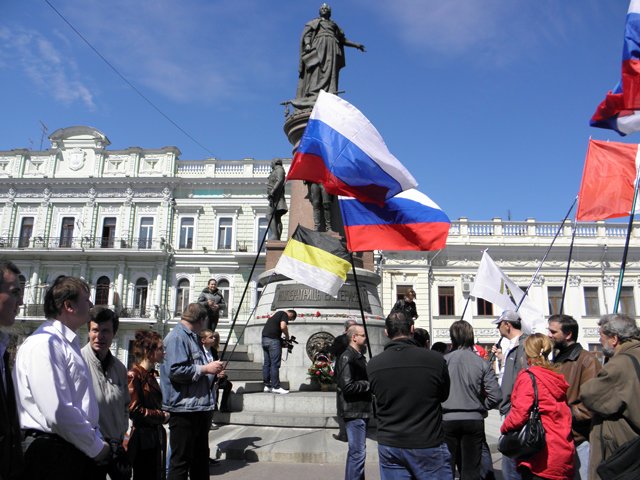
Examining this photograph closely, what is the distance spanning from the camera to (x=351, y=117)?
18.6 feet

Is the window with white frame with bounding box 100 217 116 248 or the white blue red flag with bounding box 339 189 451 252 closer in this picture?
the white blue red flag with bounding box 339 189 451 252

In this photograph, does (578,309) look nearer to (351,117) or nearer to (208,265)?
(208,265)

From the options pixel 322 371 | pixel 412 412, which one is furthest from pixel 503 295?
pixel 412 412

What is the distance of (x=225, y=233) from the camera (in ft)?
126

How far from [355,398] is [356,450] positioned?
46cm

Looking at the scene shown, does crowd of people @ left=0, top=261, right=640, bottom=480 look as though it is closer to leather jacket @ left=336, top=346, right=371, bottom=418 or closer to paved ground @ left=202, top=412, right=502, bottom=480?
leather jacket @ left=336, top=346, right=371, bottom=418

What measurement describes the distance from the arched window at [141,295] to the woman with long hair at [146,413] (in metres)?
34.0

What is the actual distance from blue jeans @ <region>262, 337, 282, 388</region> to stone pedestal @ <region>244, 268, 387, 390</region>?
105 centimetres

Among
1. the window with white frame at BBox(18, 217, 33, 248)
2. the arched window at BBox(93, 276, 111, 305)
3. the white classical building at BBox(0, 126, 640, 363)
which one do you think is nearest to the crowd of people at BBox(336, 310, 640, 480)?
the white classical building at BBox(0, 126, 640, 363)

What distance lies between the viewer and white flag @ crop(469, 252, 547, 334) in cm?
805

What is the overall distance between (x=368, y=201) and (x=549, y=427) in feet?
9.39

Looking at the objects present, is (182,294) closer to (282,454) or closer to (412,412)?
(282,454)

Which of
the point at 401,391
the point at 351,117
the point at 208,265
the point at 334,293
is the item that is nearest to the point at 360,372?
the point at 334,293

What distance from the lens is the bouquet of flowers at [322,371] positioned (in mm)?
8766
